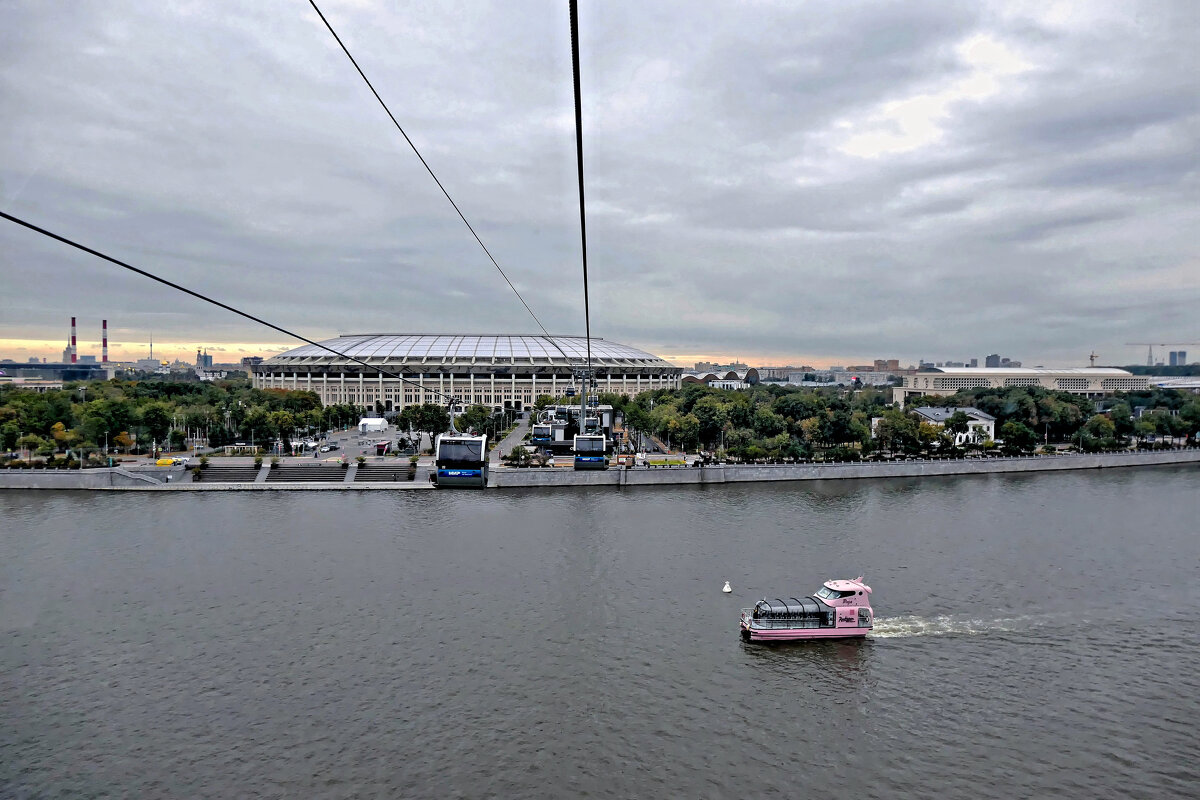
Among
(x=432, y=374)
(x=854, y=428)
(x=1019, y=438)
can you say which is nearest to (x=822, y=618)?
(x=854, y=428)

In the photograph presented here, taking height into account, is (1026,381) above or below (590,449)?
above

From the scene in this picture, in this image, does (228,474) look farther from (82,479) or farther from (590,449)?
(590,449)

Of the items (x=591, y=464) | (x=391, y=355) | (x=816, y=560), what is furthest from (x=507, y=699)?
(x=391, y=355)

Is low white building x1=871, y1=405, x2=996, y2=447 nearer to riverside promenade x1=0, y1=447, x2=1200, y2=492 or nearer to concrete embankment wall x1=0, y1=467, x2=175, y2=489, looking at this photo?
riverside promenade x1=0, y1=447, x2=1200, y2=492

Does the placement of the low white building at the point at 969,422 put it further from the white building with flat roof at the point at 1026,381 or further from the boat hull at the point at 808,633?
the white building with flat roof at the point at 1026,381

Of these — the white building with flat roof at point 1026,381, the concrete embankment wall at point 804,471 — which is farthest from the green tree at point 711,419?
the white building with flat roof at point 1026,381

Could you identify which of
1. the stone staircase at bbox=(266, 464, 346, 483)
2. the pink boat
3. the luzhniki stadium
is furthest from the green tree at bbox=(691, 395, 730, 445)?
the luzhniki stadium
